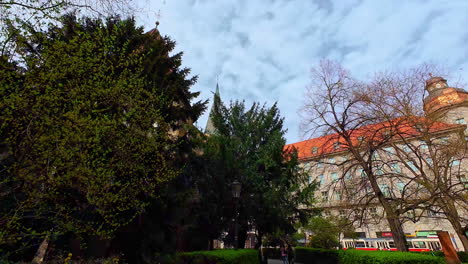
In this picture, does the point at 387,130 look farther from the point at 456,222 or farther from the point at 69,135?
the point at 69,135

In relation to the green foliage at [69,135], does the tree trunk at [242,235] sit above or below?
below

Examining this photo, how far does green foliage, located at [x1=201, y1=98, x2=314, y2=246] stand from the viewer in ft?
52.4

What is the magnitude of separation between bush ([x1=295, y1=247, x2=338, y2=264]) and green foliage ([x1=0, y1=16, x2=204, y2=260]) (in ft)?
48.4

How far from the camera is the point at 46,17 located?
580 cm

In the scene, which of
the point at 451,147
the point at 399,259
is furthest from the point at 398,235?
the point at 451,147

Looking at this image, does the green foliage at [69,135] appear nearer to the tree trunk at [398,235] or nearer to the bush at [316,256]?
the tree trunk at [398,235]

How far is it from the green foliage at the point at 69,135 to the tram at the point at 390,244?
126 feet

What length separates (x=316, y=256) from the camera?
23281mm

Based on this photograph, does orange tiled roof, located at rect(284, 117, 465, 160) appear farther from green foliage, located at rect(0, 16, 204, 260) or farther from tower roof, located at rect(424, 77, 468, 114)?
green foliage, located at rect(0, 16, 204, 260)

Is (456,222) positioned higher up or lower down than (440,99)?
lower down

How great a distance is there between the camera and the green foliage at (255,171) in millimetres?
15969

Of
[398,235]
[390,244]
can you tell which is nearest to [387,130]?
[398,235]

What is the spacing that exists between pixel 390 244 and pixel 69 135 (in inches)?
1863

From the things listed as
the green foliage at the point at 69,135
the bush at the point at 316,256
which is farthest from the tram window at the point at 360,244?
the green foliage at the point at 69,135
